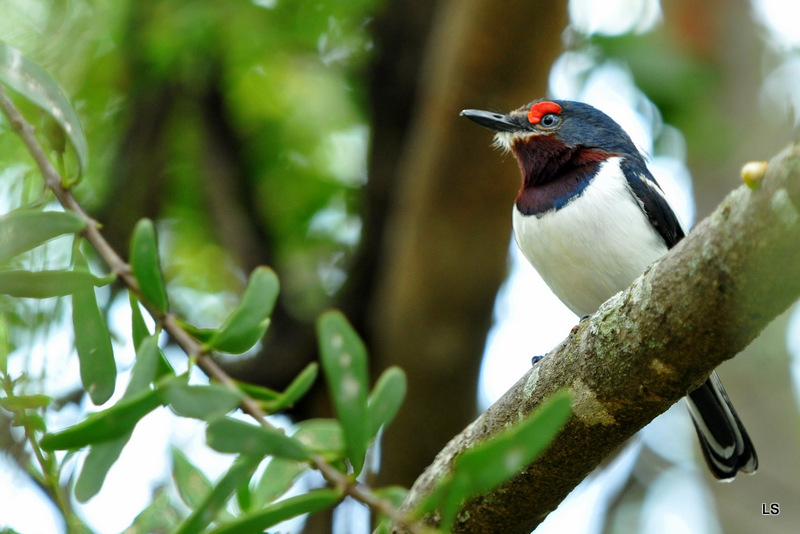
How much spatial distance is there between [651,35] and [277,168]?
7.36ft

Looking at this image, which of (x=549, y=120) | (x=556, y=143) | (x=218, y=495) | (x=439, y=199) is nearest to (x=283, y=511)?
(x=218, y=495)

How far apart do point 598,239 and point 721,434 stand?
856 millimetres

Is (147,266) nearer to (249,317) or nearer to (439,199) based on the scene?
(249,317)

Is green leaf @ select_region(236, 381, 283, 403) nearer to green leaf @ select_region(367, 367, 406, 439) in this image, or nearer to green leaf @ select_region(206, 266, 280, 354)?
green leaf @ select_region(206, 266, 280, 354)

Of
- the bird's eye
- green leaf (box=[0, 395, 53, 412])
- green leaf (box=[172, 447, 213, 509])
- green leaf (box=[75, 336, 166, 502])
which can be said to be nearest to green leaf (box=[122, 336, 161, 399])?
green leaf (box=[75, 336, 166, 502])

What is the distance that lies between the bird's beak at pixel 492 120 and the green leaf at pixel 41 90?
2297mm

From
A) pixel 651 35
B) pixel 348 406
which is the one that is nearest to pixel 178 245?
pixel 651 35

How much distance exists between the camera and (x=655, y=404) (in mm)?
1927

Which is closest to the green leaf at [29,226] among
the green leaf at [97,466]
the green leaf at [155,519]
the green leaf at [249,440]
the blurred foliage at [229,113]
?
the green leaf at [97,466]

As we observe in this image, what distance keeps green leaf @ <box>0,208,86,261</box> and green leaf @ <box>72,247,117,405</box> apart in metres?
0.14

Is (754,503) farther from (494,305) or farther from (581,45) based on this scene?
(581,45)

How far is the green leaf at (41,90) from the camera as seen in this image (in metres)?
1.69

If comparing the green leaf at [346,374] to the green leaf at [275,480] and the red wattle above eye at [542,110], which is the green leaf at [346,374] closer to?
the green leaf at [275,480]

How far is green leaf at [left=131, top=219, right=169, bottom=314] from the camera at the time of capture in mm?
1402
